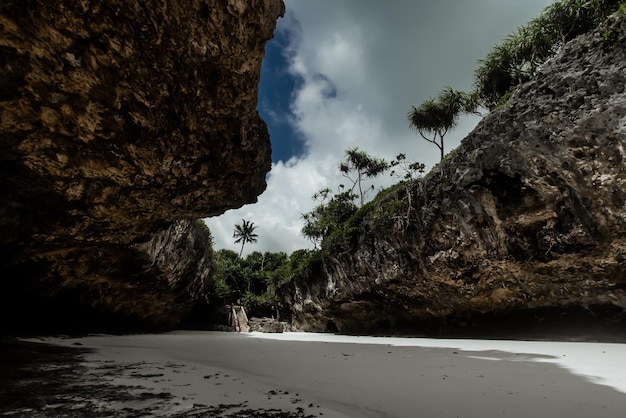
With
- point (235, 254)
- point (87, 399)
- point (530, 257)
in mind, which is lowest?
point (87, 399)

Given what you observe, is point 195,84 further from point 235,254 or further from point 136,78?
point 235,254

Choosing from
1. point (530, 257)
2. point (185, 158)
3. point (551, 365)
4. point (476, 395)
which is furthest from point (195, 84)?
point (530, 257)

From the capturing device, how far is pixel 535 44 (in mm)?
12625

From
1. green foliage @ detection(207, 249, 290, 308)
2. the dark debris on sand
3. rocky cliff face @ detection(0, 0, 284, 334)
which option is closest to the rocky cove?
rocky cliff face @ detection(0, 0, 284, 334)

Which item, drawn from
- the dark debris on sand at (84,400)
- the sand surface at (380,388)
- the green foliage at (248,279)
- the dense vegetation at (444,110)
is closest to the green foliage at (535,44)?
the dense vegetation at (444,110)

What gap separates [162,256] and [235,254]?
1417 inches

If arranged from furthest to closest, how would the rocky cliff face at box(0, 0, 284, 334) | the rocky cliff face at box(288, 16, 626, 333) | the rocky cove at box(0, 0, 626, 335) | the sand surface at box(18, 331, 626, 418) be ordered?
the rocky cliff face at box(288, 16, 626, 333) → the rocky cove at box(0, 0, 626, 335) → the rocky cliff face at box(0, 0, 284, 334) → the sand surface at box(18, 331, 626, 418)

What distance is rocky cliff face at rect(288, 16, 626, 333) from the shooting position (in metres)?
7.18

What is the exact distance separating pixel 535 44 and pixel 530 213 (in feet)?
29.7

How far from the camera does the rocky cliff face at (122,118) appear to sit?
10.9ft

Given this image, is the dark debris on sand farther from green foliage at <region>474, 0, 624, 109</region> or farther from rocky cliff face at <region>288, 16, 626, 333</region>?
green foliage at <region>474, 0, 624, 109</region>

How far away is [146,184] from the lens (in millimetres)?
5809

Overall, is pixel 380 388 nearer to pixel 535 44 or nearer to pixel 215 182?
pixel 215 182

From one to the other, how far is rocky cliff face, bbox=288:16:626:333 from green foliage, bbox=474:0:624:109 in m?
2.68
